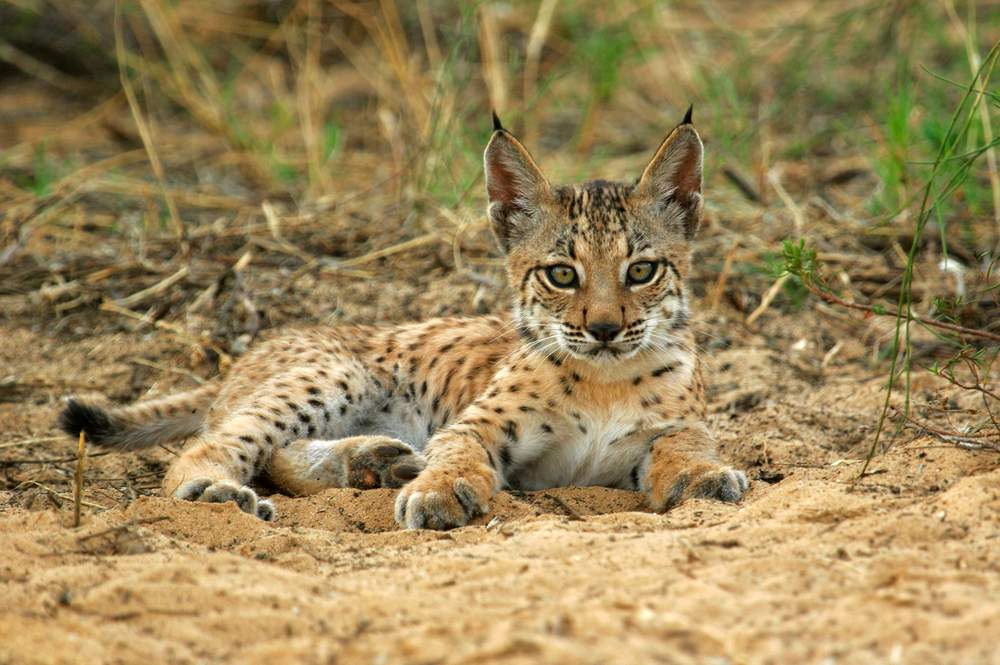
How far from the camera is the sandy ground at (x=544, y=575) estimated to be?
308 cm

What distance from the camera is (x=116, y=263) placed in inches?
310

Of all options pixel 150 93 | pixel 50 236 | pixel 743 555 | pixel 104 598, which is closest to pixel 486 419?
pixel 743 555

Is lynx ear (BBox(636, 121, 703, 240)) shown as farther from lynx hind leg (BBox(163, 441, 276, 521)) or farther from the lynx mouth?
lynx hind leg (BBox(163, 441, 276, 521))

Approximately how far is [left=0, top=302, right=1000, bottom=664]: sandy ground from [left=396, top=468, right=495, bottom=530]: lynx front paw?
3.5 inches

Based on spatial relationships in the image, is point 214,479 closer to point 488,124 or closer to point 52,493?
point 52,493

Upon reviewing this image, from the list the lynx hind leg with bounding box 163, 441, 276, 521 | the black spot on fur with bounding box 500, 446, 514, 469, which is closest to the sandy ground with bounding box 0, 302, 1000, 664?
the lynx hind leg with bounding box 163, 441, 276, 521

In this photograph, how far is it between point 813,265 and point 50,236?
5.69m

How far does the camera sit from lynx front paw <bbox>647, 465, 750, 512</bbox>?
15.4 feet

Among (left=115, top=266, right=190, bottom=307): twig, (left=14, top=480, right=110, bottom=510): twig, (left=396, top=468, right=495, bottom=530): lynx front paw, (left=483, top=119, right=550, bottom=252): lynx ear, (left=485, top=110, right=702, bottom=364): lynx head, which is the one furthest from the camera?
(left=115, top=266, right=190, bottom=307): twig

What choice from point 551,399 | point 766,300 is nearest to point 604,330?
point 551,399

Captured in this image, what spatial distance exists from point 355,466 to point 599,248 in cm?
132

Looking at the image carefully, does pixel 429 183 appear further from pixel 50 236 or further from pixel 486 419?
pixel 486 419

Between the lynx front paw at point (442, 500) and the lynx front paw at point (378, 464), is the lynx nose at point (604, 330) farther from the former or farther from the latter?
the lynx front paw at point (378, 464)

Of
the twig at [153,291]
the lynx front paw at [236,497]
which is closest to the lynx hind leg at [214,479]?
the lynx front paw at [236,497]
